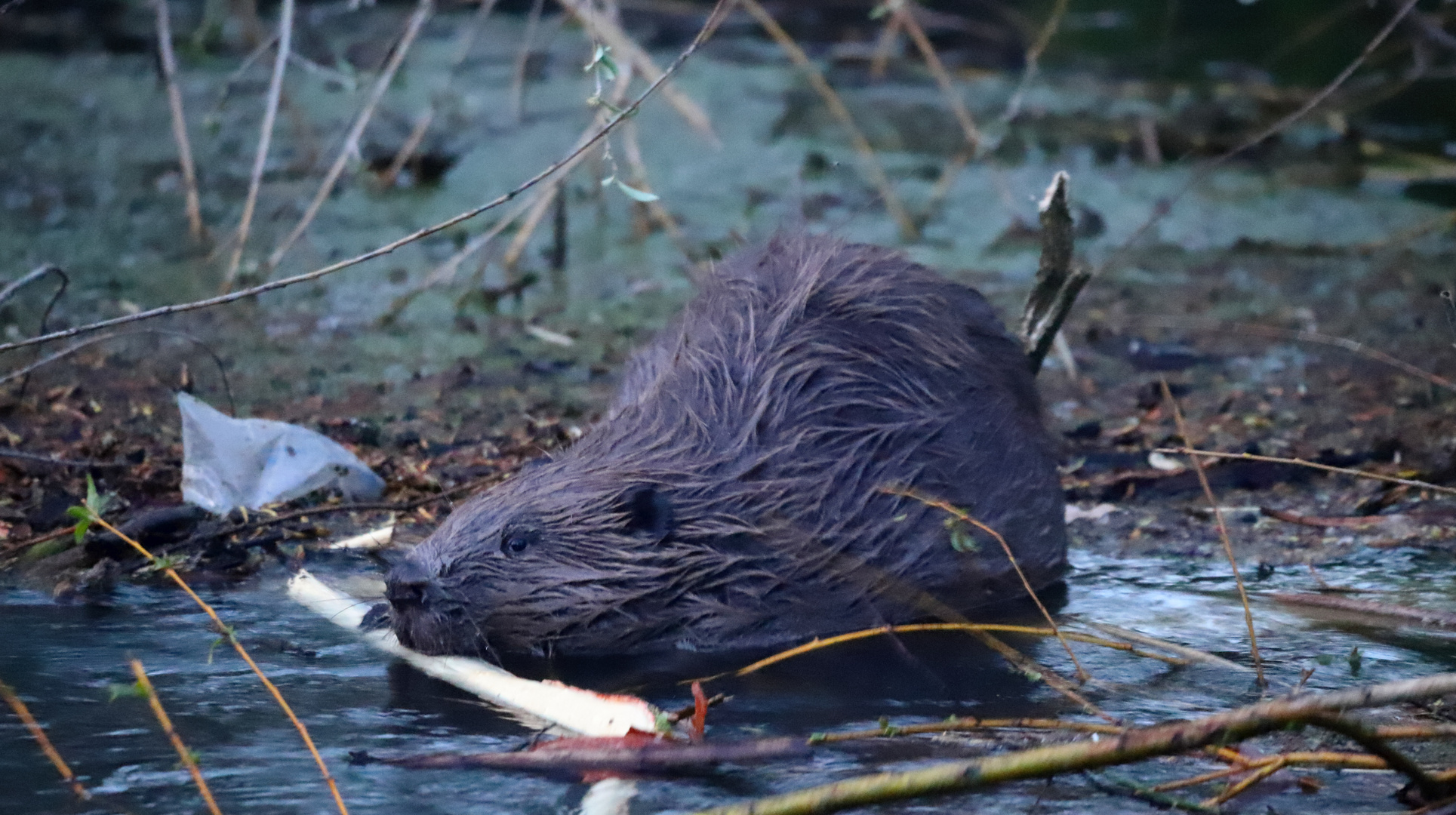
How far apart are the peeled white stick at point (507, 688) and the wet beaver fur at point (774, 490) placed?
0.08m

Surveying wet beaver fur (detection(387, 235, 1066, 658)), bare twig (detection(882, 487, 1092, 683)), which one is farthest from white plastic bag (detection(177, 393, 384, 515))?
bare twig (detection(882, 487, 1092, 683))

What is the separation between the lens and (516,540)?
2.99m

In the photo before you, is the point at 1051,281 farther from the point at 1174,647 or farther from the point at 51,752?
the point at 51,752

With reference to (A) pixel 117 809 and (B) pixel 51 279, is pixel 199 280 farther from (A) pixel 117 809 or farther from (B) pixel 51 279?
(A) pixel 117 809

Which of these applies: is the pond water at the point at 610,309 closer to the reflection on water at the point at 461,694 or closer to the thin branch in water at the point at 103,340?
the reflection on water at the point at 461,694

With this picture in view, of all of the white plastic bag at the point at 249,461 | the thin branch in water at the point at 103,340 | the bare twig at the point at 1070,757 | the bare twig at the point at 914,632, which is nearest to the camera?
the bare twig at the point at 1070,757

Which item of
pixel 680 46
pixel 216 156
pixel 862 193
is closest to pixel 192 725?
pixel 862 193

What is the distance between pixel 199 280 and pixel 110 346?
102 cm

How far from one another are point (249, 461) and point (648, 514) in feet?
3.93

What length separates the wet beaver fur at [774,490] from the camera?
9.73 ft

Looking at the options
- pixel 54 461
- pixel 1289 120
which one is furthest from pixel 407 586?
pixel 1289 120

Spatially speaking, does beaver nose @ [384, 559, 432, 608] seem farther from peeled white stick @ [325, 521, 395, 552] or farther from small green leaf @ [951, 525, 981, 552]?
small green leaf @ [951, 525, 981, 552]

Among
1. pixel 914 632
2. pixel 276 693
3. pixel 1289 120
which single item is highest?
pixel 1289 120

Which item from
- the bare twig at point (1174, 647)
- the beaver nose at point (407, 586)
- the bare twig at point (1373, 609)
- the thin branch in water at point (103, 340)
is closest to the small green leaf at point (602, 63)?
the beaver nose at point (407, 586)
